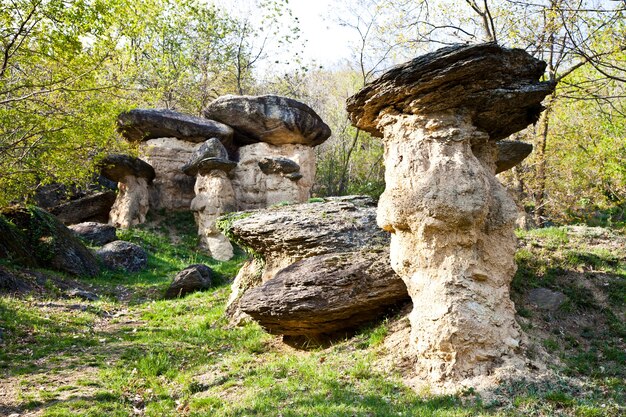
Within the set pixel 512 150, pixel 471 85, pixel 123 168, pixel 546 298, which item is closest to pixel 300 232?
pixel 471 85

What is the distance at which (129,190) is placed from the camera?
2127 centimetres

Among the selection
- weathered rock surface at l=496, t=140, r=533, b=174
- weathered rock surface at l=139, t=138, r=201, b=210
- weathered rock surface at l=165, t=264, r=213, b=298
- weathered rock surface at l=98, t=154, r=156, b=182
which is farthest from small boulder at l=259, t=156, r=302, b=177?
weathered rock surface at l=496, t=140, r=533, b=174

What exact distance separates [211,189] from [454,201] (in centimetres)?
1578

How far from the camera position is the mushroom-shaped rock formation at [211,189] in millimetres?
20953

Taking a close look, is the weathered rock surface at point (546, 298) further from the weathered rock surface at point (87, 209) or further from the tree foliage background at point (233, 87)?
the weathered rock surface at point (87, 209)

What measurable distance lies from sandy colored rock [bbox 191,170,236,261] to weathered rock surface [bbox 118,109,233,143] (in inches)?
81.8

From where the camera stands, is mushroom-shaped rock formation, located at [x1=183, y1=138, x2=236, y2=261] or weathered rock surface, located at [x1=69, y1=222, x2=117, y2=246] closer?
weathered rock surface, located at [x1=69, y1=222, x2=117, y2=246]

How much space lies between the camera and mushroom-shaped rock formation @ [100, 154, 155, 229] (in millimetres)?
20781

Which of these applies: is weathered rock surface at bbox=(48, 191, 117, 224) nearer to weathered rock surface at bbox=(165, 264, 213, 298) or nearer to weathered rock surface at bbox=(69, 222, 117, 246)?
weathered rock surface at bbox=(69, 222, 117, 246)

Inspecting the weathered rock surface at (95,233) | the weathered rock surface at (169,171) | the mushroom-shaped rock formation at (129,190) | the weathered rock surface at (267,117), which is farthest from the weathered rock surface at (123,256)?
the weathered rock surface at (267,117)

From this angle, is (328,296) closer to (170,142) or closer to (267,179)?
(267,179)

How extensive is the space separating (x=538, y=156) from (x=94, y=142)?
14077 millimetres

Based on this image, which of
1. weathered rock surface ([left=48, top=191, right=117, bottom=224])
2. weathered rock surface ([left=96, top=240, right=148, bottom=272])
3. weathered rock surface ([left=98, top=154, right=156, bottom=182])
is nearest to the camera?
weathered rock surface ([left=96, top=240, right=148, bottom=272])

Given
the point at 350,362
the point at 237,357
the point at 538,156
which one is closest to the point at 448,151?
the point at 350,362
